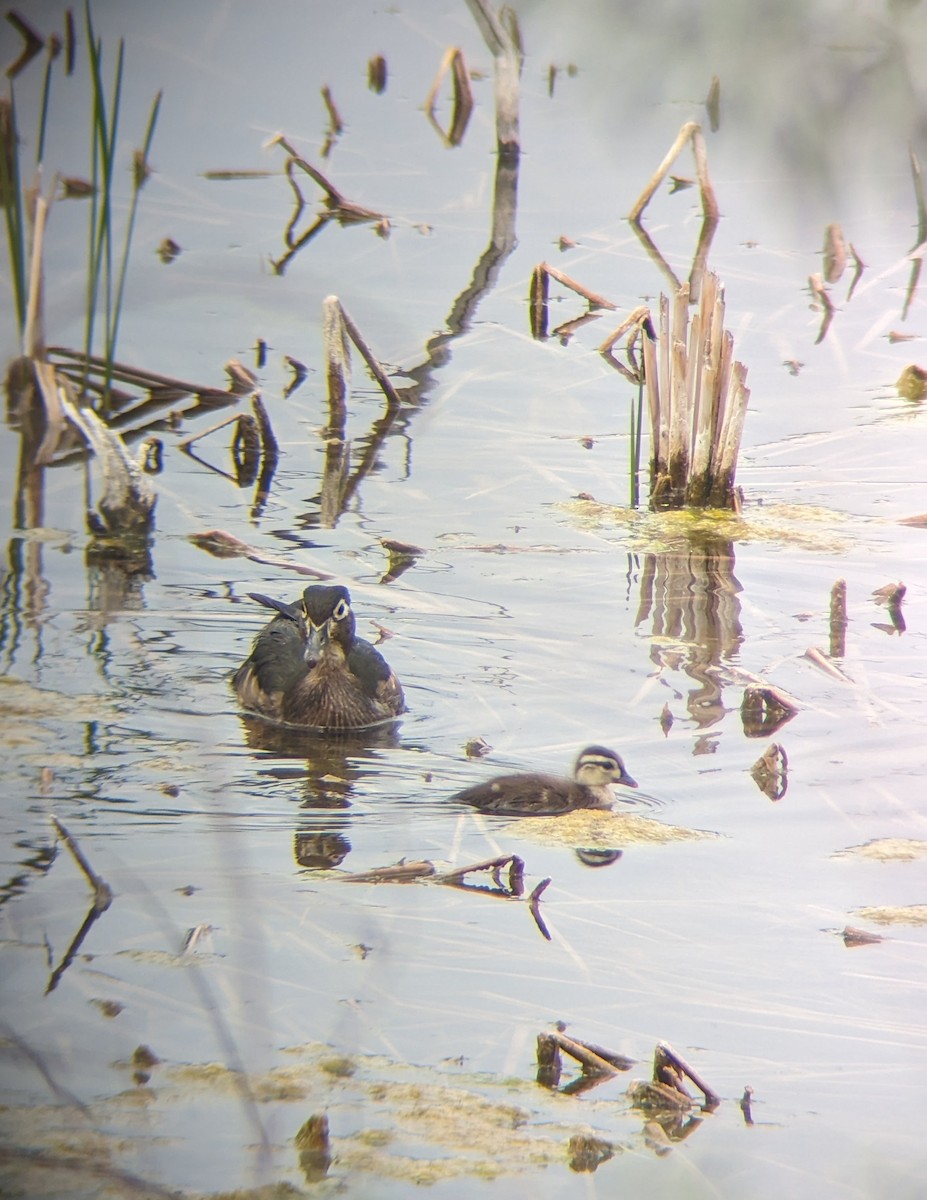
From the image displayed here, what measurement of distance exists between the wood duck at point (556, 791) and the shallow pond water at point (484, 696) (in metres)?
0.13

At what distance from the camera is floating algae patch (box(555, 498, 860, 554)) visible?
9930 mm

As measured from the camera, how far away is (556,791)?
678 cm

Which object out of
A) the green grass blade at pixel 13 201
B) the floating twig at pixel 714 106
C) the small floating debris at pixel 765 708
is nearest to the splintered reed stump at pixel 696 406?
the small floating debris at pixel 765 708

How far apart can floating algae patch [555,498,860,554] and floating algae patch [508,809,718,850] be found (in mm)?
3270

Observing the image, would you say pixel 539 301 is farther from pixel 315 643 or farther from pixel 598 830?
pixel 598 830

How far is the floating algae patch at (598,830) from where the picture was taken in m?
6.57

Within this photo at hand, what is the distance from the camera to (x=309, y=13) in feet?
67.4

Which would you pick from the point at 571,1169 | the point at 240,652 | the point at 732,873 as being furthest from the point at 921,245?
the point at 571,1169

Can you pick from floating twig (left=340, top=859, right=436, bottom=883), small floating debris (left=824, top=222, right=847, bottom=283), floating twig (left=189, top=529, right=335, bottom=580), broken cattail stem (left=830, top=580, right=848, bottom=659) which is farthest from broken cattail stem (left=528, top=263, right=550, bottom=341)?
floating twig (left=340, top=859, right=436, bottom=883)

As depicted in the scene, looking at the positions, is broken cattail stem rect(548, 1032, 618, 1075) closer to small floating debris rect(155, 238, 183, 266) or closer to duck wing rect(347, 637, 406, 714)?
duck wing rect(347, 637, 406, 714)

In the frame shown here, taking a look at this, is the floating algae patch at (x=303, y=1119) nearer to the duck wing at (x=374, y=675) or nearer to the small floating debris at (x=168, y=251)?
the duck wing at (x=374, y=675)

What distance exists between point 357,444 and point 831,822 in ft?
17.0

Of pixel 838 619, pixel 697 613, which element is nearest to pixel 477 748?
pixel 697 613

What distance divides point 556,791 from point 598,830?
234 millimetres
